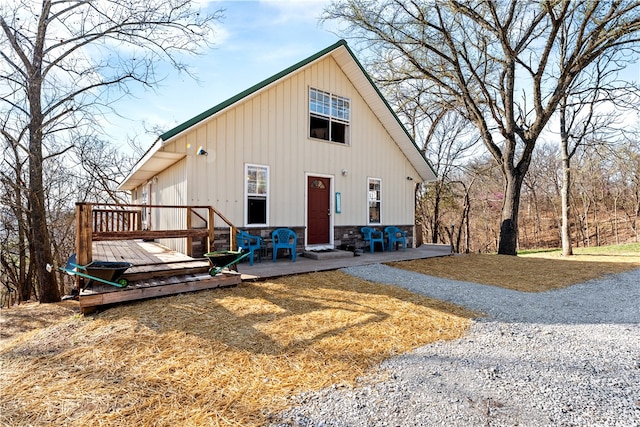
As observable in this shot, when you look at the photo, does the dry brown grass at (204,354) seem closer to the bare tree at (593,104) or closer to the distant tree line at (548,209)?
the bare tree at (593,104)

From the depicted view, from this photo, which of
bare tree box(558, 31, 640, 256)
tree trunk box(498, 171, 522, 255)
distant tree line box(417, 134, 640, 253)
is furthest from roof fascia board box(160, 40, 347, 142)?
distant tree line box(417, 134, 640, 253)

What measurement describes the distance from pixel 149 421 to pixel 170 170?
7666mm

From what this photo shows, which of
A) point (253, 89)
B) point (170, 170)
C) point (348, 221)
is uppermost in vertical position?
point (253, 89)

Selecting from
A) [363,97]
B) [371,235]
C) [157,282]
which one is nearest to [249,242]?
[157,282]

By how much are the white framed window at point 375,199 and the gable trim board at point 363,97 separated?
5.68 feet

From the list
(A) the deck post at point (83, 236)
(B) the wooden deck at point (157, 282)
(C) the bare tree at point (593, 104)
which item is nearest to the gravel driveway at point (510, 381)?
(B) the wooden deck at point (157, 282)

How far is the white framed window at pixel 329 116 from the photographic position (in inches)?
344

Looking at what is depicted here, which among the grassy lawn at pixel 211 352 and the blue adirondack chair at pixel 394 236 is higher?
the blue adirondack chair at pixel 394 236

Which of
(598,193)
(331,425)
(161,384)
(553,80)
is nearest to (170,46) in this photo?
(161,384)

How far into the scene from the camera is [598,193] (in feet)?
77.6

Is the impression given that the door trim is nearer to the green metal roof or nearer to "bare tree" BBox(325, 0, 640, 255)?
the green metal roof

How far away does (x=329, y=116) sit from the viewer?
9.03 meters

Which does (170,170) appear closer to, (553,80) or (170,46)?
(170,46)

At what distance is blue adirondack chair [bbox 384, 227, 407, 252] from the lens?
10.0m
